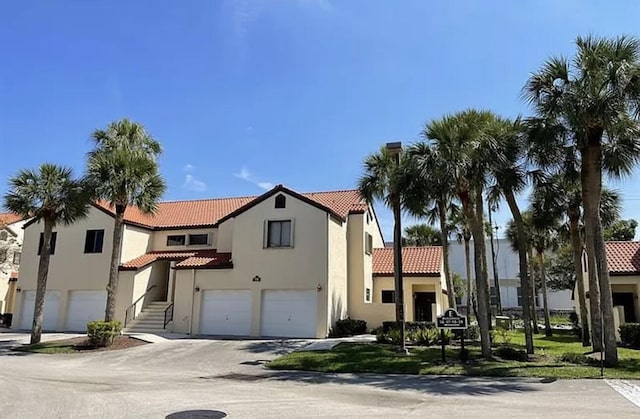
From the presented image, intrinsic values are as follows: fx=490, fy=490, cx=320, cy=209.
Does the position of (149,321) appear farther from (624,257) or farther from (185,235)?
(624,257)

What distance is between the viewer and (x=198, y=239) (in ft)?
96.7

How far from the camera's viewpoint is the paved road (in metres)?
8.95

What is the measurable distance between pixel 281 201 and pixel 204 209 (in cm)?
842

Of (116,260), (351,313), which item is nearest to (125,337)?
(116,260)

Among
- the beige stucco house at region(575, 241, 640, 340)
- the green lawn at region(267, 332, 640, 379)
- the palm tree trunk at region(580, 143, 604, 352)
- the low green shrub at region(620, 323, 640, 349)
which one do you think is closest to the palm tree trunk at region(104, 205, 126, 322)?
the green lawn at region(267, 332, 640, 379)

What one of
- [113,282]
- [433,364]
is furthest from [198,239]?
[433,364]

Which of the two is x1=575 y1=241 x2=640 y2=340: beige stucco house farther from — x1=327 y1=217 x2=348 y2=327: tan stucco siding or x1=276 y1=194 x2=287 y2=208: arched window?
x1=276 y1=194 x2=287 y2=208: arched window

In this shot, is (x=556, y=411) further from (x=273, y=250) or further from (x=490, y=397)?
(x=273, y=250)

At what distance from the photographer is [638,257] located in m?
26.6

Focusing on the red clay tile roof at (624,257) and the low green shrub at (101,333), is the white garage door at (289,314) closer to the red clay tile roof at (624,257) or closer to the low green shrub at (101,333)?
the low green shrub at (101,333)

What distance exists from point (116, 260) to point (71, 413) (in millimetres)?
12909

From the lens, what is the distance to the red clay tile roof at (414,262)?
28.4m

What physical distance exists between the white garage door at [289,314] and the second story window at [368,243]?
5698 mm

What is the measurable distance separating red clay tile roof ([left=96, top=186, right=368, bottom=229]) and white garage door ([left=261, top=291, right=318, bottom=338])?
547cm
